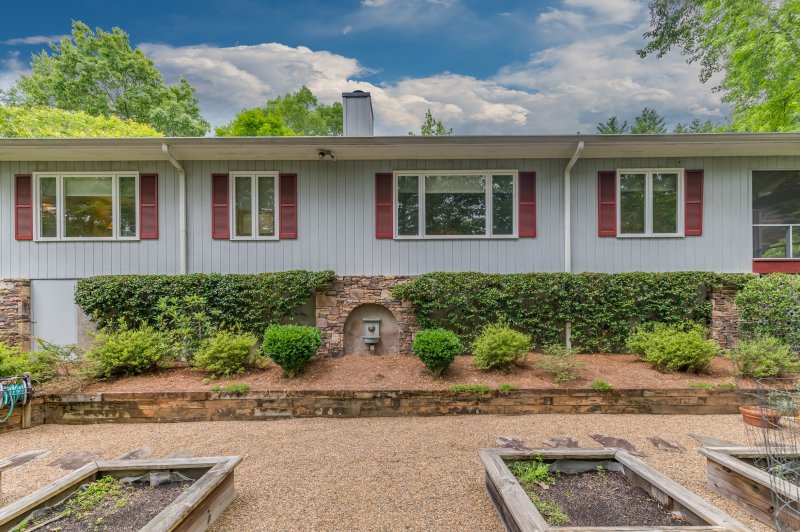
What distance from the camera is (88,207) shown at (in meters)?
6.38

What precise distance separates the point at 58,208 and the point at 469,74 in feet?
38.3

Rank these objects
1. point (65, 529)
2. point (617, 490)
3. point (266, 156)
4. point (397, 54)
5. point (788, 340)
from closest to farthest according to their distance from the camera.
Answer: point (65, 529) < point (617, 490) < point (788, 340) < point (266, 156) < point (397, 54)

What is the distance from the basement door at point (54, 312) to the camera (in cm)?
620

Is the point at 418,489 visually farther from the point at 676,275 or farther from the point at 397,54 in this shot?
the point at 397,54

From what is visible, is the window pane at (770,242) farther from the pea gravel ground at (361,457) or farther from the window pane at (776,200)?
the pea gravel ground at (361,457)

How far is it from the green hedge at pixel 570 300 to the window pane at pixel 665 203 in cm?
102

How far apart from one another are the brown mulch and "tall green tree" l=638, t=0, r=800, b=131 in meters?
9.20

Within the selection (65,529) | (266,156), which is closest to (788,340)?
(65,529)

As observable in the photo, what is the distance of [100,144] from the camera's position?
5688mm

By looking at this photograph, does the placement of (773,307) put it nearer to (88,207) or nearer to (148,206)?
(148,206)

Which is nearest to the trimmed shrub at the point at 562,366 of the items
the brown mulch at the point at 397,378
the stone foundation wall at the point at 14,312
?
the brown mulch at the point at 397,378

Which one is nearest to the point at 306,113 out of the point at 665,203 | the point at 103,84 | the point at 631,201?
the point at 103,84

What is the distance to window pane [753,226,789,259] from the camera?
268 inches

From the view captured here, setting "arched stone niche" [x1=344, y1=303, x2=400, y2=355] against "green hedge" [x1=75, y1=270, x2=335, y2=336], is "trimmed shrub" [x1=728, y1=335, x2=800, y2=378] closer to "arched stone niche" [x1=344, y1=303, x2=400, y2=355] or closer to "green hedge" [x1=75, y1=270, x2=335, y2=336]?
"arched stone niche" [x1=344, y1=303, x2=400, y2=355]
